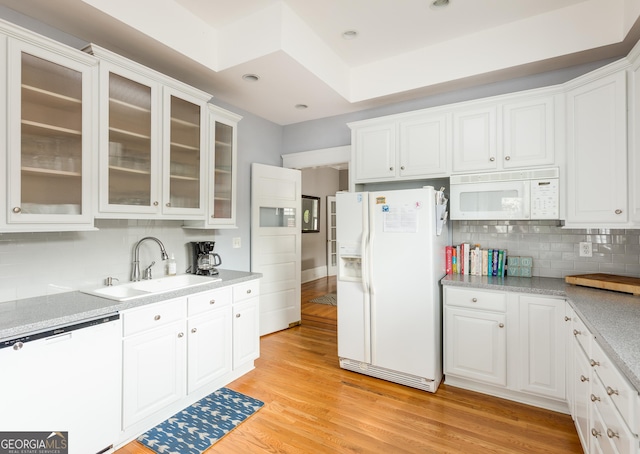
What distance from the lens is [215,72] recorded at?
2.81 meters

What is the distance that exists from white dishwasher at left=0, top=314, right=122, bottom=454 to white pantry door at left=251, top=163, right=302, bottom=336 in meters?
2.06

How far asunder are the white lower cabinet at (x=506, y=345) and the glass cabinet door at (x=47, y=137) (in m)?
2.84

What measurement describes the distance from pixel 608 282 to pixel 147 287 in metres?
3.42

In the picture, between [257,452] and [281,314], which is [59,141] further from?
[281,314]

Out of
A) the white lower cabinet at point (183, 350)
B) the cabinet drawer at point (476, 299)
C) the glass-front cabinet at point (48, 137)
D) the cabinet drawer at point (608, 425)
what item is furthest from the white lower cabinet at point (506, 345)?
the glass-front cabinet at point (48, 137)

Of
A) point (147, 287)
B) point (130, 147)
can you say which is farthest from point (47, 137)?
point (147, 287)

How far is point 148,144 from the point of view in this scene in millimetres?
2436

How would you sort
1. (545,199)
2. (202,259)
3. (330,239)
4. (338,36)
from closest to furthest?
(545,199)
(338,36)
(202,259)
(330,239)

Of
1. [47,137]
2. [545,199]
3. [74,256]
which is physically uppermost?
[47,137]

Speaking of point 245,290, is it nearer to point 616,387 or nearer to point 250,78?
point 250,78

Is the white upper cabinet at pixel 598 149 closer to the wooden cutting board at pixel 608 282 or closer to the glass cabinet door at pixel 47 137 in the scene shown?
the wooden cutting board at pixel 608 282

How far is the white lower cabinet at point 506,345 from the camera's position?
7.64 feet

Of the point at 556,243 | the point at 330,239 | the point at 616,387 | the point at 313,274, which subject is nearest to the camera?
the point at 616,387

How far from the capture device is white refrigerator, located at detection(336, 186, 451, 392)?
2629 mm
